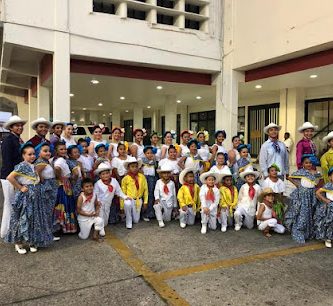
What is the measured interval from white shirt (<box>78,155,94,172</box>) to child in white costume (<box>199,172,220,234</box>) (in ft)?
5.82

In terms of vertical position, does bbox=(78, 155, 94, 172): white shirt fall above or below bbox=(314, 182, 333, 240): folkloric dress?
above

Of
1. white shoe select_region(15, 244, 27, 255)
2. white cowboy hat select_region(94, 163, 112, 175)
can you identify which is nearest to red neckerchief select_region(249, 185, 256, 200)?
white cowboy hat select_region(94, 163, 112, 175)

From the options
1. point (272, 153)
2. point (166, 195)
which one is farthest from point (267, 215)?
point (166, 195)

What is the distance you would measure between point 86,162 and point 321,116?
982 cm

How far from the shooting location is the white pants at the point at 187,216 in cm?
528

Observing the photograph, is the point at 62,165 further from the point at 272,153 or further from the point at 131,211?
the point at 272,153

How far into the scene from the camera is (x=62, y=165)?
187 inches

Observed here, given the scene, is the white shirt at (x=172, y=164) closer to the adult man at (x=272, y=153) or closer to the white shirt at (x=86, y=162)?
the white shirt at (x=86, y=162)

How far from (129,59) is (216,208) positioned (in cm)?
542

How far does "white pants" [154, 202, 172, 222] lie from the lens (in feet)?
17.6

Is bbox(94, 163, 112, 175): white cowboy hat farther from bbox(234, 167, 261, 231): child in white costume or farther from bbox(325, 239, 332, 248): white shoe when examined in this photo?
bbox(325, 239, 332, 248): white shoe

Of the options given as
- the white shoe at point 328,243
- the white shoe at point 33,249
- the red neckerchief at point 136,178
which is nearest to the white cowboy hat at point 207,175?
the red neckerchief at point 136,178

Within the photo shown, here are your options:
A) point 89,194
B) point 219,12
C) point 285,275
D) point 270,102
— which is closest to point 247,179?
point 285,275

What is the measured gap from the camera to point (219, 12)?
10.3 m
